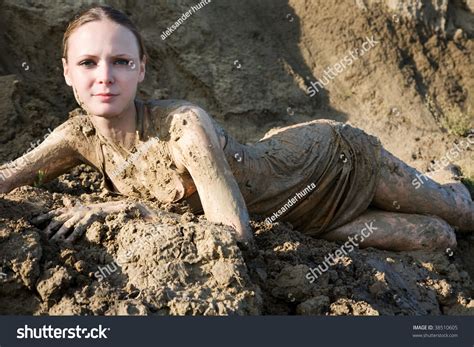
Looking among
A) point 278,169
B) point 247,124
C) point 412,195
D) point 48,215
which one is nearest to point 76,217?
point 48,215

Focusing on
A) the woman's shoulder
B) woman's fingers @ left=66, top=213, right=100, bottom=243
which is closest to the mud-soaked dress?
the woman's shoulder

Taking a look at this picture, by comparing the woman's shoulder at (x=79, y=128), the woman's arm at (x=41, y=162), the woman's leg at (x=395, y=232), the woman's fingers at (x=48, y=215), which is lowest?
the woman's leg at (x=395, y=232)

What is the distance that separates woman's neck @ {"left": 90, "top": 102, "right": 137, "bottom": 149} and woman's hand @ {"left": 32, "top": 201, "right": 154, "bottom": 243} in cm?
A: 52

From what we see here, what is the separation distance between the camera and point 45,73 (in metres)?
6.40

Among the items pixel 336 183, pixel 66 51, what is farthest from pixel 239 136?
pixel 66 51

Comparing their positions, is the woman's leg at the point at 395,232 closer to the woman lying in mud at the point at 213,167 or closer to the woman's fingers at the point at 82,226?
the woman lying in mud at the point at 213,167

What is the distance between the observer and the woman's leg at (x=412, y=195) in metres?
5.00

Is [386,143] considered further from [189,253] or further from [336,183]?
[189,253]

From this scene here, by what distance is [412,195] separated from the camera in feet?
16.6

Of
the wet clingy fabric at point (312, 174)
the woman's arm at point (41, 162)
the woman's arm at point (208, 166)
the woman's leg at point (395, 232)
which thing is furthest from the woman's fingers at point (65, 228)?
the woman's leg at point (395, 232)

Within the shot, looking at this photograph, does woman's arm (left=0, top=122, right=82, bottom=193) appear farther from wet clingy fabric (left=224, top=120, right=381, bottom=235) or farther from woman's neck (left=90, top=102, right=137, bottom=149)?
wet clingy fabric (left=224, top=120, right=381, bottom=235)

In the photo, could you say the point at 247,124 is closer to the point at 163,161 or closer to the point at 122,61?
the point at 163,161

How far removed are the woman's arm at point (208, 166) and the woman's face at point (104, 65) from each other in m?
0.29

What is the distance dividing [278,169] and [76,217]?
4.49 ft
